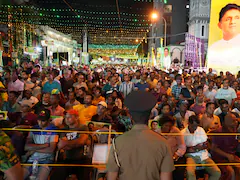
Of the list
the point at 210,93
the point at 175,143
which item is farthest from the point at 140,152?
the point at 210,93

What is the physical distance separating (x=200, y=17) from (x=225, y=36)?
31928 mm

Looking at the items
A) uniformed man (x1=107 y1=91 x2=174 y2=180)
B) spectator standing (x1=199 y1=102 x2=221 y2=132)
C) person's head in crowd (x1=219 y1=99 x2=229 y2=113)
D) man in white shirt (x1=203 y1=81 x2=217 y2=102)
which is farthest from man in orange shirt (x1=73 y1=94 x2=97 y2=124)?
man in white shirt (x1=203 y1=81 x2=217 y2=102)

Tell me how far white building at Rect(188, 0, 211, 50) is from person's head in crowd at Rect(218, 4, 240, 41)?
29378 millimetres

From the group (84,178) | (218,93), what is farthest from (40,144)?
(218,93)

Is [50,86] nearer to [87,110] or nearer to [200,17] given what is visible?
[87,110]

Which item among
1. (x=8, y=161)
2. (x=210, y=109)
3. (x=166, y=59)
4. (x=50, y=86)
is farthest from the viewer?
(x=166, y=59)

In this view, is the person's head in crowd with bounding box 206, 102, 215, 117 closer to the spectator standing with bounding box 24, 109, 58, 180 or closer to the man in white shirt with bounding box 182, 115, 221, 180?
the man in white shirt with bounding box 182, 115, 221, 180

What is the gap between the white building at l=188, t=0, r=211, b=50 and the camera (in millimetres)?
49416

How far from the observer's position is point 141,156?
228 cm

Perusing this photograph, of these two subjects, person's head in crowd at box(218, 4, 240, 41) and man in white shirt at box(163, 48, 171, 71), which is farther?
man in white shirt at box(163, 48, 171, 71)

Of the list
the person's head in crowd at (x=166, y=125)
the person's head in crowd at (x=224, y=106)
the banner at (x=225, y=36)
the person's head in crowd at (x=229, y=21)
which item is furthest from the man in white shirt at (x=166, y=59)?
the person's head in crowd at (x=166, y=125)

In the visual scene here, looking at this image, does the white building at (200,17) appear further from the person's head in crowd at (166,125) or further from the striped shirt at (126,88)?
the person's head in crowd at (166,125)

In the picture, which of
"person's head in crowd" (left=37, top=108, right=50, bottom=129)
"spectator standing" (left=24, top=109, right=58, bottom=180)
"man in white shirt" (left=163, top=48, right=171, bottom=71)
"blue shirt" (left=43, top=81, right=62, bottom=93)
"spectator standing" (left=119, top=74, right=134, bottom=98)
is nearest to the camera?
"spectator standing" (left=24, top=109, right=58, bottom=180)

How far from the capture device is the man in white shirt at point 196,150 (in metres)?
4.64
